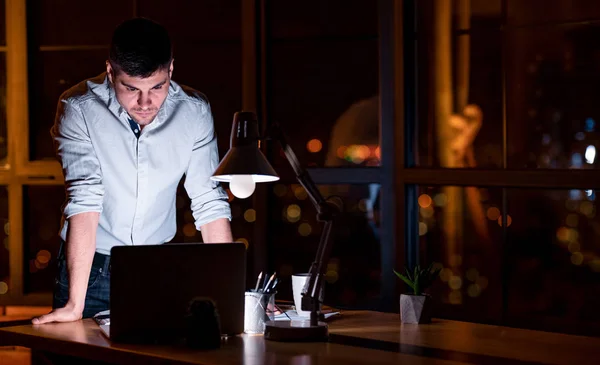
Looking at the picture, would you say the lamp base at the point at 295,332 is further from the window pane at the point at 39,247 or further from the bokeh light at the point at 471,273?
the bokeh light at the point at 471,273

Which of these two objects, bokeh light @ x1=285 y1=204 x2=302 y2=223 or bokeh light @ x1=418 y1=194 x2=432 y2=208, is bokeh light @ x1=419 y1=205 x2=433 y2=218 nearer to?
bokeh light @ x1=418 y1=194 x2=432 y2=208

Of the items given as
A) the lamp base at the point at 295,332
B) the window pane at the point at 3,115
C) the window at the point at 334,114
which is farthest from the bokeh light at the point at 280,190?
the lamp base at the point at 295,332

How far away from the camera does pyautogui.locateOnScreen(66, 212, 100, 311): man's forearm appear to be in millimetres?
2727

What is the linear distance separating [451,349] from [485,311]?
1.41 m

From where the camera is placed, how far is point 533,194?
852cm

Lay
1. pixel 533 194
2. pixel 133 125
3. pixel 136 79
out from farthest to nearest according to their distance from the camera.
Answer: pixel 533 194 < pixel 133 125 < pixel 136 79

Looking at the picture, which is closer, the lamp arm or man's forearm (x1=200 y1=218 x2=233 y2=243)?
the lamp arm

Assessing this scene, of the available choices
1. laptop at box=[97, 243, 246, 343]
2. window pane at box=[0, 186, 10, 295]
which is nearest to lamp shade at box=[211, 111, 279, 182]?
laptop at box=[97, 243, 246, 343]

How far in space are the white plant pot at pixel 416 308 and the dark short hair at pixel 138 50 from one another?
106 centimetres

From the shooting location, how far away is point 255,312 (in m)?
2.56

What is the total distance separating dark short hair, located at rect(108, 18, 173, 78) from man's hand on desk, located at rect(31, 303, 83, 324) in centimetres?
74

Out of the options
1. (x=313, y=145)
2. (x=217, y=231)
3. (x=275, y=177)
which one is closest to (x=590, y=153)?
(x=313, y=145)

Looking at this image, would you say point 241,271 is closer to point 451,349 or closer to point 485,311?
point 451,349

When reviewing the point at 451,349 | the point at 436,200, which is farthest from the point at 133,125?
the point at 436,200
